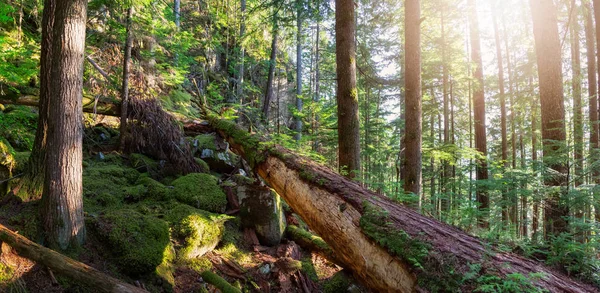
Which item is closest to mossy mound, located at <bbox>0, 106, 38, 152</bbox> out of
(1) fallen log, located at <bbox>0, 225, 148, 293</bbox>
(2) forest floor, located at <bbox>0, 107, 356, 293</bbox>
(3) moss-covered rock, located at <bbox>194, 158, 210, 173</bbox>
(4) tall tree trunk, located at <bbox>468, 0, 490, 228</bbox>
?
(2) forest floor, located at <bbox>0, 107, 356, 293</bbox>

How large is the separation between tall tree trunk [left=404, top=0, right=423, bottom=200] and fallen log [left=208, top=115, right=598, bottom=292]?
317 centimetres

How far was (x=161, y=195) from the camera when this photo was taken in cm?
573

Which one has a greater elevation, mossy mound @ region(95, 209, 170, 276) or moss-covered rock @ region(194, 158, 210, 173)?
moss-covered rock @ region(194, 158, 210, 173)

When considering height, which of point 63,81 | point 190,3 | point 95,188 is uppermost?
point 190,3

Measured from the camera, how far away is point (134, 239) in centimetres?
397

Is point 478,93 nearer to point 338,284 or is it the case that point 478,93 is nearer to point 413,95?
point 413,95

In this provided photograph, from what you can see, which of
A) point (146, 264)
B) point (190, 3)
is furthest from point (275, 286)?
point (190, 3)

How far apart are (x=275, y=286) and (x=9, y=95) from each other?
7.17m

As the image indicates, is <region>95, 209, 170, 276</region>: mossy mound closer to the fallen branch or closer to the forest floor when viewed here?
the forest floor

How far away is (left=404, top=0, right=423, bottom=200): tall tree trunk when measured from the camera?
6836mm

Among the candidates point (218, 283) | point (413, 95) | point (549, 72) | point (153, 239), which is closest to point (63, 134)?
point (153, 239)

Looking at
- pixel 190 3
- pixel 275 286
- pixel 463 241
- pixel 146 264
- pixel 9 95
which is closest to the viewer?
pixel 463 241

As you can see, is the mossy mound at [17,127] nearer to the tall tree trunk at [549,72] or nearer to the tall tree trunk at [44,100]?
the tall tree trunk at [44,100]

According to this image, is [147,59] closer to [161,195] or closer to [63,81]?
[161,195]
